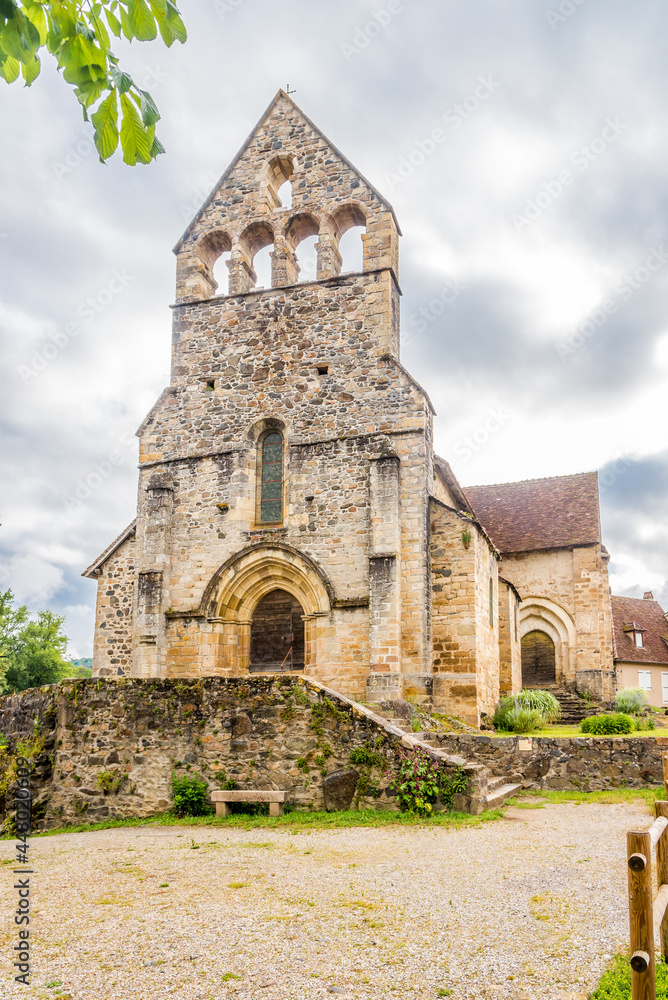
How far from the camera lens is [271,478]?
18266mm

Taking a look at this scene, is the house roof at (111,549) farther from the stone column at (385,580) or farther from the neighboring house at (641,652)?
the neighboring house at (641,652)

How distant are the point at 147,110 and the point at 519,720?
16074mm

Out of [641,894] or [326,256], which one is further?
[326,256]

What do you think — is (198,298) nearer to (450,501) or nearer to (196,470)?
(196,470)

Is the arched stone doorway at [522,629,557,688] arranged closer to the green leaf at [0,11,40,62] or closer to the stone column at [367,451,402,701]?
the stone column at [367,451,402,701]

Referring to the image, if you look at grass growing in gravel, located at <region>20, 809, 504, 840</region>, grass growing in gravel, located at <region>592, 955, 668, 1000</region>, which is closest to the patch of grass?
grass growing in gravel, located at <region>20, 809, 504, 840</region>

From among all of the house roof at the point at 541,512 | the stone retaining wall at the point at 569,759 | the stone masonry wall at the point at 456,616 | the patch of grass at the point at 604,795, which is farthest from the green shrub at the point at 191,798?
the house roof at the point at 541,512

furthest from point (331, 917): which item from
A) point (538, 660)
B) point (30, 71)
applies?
point (538, 660)

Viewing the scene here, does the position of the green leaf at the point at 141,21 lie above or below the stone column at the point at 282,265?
below

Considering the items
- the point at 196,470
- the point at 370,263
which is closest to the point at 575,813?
the point at 196,470

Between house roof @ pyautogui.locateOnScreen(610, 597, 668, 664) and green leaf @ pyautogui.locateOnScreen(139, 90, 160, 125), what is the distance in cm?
3273

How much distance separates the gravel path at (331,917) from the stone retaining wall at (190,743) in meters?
1.76

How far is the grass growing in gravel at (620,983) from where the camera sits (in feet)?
13.8

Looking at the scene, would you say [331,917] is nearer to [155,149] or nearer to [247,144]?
[155,149]
